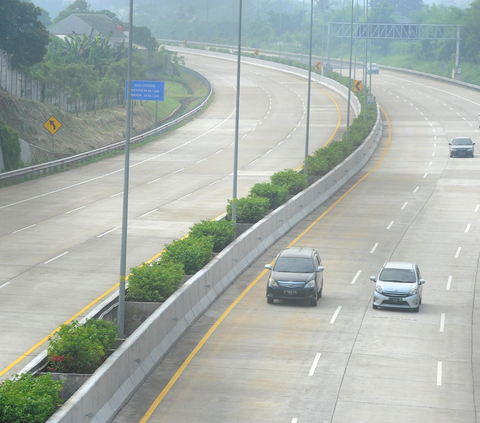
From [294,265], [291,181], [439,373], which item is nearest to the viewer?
[439,373]

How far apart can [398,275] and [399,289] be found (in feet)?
2.33

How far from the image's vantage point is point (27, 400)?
1552cm

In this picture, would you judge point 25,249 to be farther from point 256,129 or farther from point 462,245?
point 256,129

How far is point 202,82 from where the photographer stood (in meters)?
128

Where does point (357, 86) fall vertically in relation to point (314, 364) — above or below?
above

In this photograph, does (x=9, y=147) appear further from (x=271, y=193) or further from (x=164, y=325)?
(x=164, y=325)

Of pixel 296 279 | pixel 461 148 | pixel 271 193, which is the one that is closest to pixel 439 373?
pixel 296 279

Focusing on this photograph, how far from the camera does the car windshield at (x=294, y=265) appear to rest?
97.3ft

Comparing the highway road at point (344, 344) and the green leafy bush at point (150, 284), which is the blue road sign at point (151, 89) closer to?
the highway road at point (344, 344)

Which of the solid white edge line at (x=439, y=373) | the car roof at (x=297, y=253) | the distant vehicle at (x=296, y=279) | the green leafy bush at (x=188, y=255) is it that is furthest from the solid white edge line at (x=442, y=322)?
the green leafy bush at (x=188, y=255)

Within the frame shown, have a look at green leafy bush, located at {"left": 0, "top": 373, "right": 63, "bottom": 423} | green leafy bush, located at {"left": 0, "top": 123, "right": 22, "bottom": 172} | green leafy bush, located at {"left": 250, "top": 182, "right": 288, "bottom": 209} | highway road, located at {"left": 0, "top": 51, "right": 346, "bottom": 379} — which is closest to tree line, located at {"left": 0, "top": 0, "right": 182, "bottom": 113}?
highway road, located at {"left": 0, "top": 51, "right": 346, "bottom": 379}

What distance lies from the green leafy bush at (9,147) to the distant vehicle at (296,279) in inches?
1274

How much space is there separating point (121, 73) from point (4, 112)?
35.0 metres

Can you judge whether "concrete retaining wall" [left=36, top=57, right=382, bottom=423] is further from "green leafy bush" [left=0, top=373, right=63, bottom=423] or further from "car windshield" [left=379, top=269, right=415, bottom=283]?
"car windshield" [left=379, top=269, right=415, bottom=283]
